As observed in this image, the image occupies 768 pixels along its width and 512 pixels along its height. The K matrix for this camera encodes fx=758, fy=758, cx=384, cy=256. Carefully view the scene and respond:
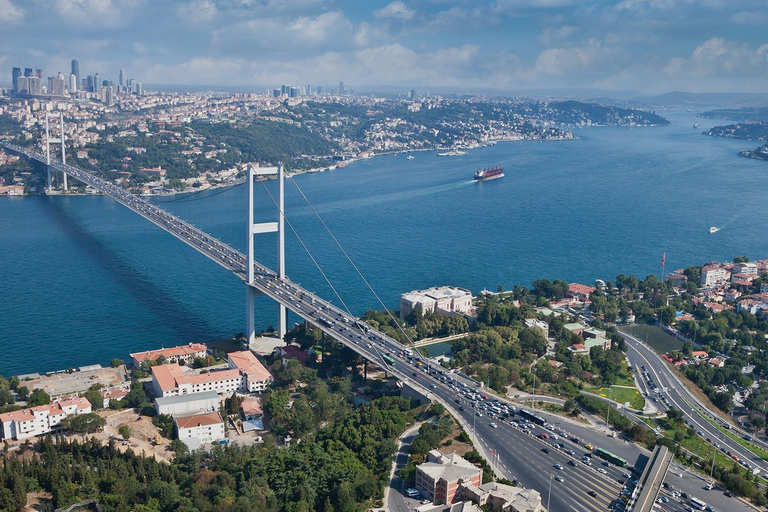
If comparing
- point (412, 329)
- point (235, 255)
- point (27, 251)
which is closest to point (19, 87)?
point (27, 251)

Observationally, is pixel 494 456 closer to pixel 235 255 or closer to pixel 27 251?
pixel 235 255

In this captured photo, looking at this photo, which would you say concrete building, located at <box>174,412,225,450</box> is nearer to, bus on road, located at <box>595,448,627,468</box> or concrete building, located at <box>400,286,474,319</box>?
bus on road, located at <box>595,448,627,468</box>

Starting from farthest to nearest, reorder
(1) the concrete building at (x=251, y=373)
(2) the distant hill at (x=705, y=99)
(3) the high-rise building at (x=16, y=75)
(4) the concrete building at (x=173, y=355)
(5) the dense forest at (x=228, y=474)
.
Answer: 1. (2) the distant hill at (x=705, y=99)
2. (3) the high-rise building at (x=16, y=75)
3. (4) the concrete building at (x=173, y=355)
4. (1) the concrete building at (x=251, y=373)
5. (5) the dense forest at (x=228, y=474)

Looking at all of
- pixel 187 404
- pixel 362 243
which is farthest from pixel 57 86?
pixel 187 404

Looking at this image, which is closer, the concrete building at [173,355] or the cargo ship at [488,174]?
the concrete building at [173,355]

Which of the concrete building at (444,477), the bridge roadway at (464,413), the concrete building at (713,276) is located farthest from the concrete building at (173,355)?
the concrete building at (713,276)

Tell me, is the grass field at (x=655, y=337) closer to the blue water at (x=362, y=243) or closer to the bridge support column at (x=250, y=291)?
the blue water at (x=362, y=243)

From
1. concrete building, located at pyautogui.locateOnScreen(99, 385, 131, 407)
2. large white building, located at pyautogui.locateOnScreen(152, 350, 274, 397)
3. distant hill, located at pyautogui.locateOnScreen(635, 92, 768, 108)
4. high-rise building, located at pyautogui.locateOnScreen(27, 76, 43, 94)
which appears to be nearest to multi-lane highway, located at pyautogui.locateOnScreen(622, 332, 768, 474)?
large white building, located at pyautogui.locateOnScreen(152, 350, 274, 397)
